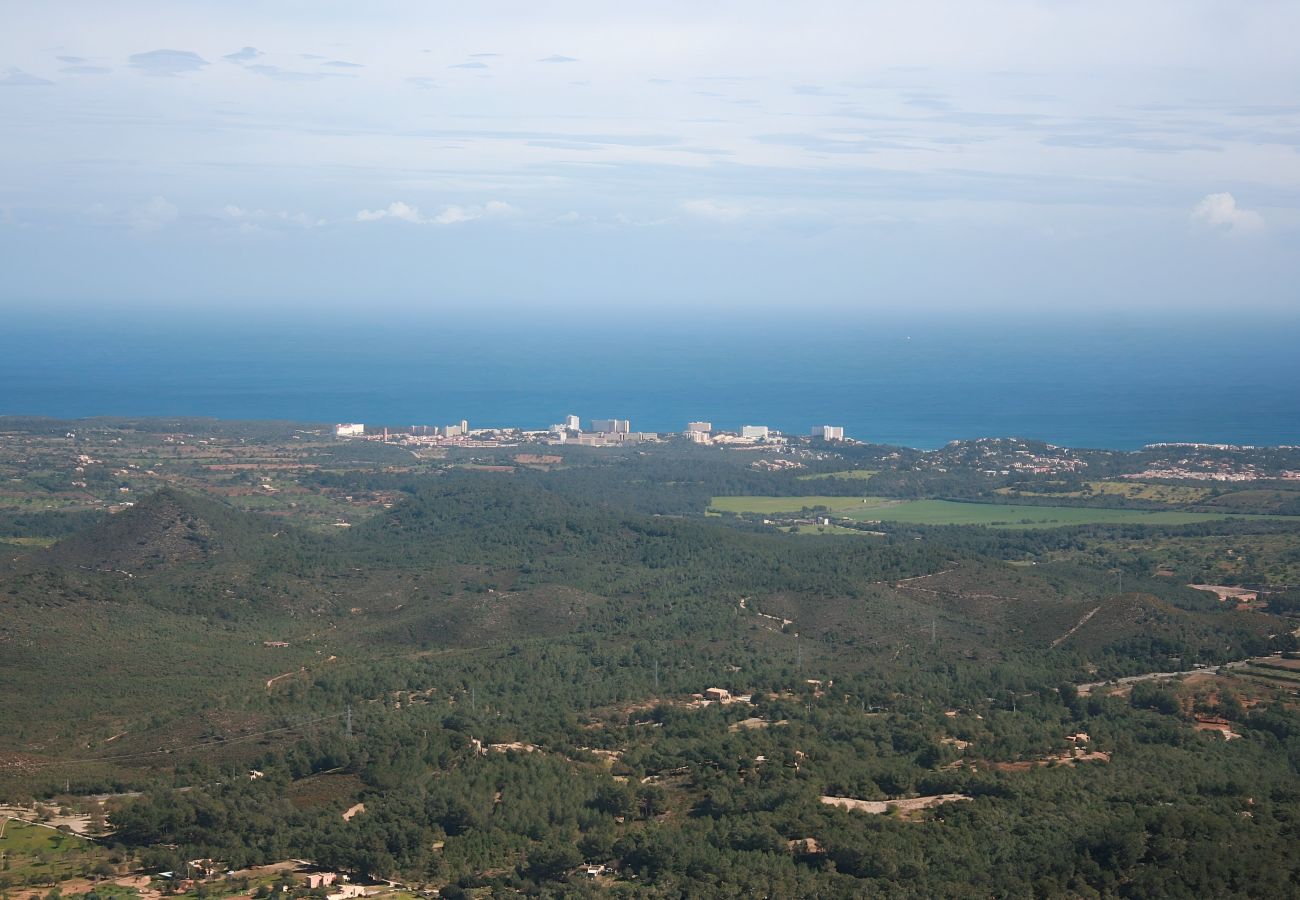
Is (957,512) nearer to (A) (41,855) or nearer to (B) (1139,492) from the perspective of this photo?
(B) (1139,492)

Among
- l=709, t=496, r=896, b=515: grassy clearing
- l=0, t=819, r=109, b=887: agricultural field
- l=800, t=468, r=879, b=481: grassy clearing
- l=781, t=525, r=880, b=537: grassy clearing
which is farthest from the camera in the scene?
l=800, t=468, r=879, b=481: grassy clearing

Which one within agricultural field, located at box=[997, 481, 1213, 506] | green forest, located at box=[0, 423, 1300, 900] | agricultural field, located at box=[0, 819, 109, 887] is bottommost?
agricultural field, located at box=[0, 819, 109, 887]

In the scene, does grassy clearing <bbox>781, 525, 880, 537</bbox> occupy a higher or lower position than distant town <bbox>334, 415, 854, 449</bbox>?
lower

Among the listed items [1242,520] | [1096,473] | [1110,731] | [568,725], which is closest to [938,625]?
[1110,731]

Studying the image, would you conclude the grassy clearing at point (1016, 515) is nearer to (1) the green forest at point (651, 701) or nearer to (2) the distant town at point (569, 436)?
(1) the green forest at point (651, 701)

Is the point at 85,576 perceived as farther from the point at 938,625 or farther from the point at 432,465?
the point at 432,465

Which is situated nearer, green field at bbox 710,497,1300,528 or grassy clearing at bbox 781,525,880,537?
grassy clearing at bbox 781,525,880,537

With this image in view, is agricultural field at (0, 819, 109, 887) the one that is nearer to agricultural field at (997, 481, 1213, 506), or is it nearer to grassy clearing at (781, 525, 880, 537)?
grassy clearing at (781, 525, 880, 537)

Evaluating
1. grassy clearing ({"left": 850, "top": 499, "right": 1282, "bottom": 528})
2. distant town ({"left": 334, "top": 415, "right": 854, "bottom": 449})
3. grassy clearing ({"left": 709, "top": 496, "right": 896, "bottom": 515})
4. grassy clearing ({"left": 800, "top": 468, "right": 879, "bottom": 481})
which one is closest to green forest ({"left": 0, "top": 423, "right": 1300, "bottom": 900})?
grassy clearing ({"left": 850, "top": 499, "right": 1282, "bottom": 528})
